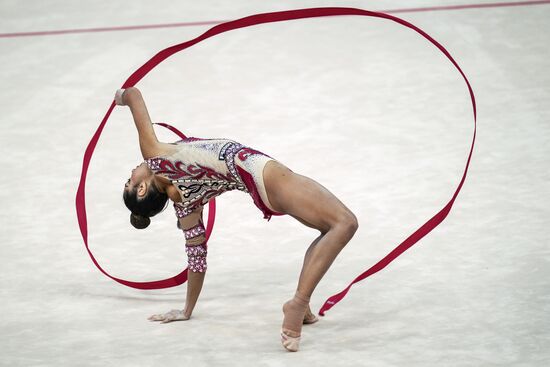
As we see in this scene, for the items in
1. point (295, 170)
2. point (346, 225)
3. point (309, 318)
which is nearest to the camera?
point (346, 225)

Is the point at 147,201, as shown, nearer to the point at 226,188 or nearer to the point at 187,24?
the point at 226,188

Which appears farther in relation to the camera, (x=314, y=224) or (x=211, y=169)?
(x=211, y=169)

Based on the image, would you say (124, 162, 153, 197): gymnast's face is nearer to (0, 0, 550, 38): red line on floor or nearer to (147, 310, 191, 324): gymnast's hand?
(147, 310, 191, 324): gymnast's hand

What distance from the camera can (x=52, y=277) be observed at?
4.61m

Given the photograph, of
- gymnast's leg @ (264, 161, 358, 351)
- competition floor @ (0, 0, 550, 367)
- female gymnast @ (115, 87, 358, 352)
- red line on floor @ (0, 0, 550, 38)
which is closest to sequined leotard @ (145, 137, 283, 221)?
female gymnast @ (115, 87, 358, 352)

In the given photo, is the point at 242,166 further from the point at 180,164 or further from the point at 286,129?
the point at 286,129

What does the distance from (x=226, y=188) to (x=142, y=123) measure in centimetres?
43

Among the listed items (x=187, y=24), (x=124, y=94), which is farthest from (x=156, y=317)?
(x=187, y=24)

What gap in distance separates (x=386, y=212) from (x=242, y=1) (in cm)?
Answer: 370

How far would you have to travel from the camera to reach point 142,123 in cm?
399

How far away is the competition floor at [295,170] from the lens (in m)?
3.87

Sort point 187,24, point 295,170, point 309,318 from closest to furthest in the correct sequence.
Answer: point 309,318, point 295,170, point 187,24

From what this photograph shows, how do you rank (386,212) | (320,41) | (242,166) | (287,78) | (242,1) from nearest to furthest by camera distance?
1. (242,166)
2. (386,212)
3. (287,78)
4. (320,41)
5. (242,1)

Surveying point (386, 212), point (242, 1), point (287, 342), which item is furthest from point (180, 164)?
point (242, 1)
